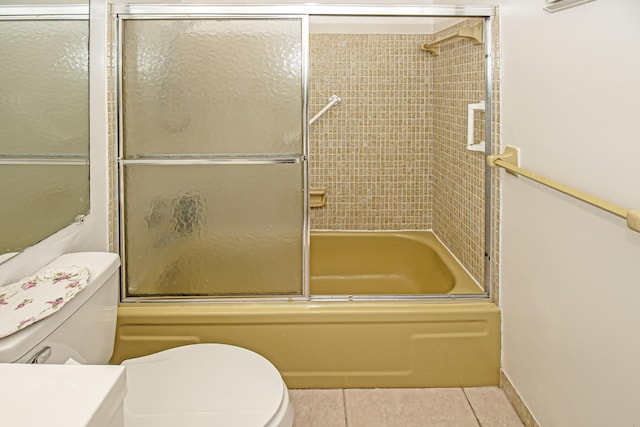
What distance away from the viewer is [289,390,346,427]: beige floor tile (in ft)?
6.62

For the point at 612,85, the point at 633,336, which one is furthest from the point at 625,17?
the point at 633,336

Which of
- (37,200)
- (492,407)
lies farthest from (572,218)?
(37,200)

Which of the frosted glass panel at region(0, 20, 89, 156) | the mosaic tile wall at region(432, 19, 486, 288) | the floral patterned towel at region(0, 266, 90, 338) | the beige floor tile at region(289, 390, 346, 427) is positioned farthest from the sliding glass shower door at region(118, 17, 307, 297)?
the mosaic tile wall at region(432, 19, 486, 288)

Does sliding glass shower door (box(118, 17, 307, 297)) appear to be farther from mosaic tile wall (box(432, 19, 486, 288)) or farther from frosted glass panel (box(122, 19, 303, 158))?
mosaic tile wall (box(432, 19, 486, 288))

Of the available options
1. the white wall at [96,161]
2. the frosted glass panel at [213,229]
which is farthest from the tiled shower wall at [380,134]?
the white wall at [96,161]

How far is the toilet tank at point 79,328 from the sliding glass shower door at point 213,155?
1.43 ft

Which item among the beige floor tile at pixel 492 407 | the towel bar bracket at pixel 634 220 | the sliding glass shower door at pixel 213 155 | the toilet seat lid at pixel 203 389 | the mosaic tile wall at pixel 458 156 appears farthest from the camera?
the mosaic tile wall at pixel 458 156

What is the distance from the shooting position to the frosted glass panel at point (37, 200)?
1408mm

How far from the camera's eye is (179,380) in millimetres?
1563

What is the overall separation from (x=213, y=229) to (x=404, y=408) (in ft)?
3.27

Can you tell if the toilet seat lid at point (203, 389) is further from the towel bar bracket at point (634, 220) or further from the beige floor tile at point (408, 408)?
the towel bar bracket at point (634, 220)

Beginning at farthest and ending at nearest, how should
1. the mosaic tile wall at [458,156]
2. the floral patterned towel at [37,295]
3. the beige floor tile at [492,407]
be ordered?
the mosaic tile wall at [458,156] < the beige floor tile at [492,407] < the floral patterned towel at [37,295]

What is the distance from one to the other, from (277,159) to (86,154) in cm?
67

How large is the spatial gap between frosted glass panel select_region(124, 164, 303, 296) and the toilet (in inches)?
16.4
